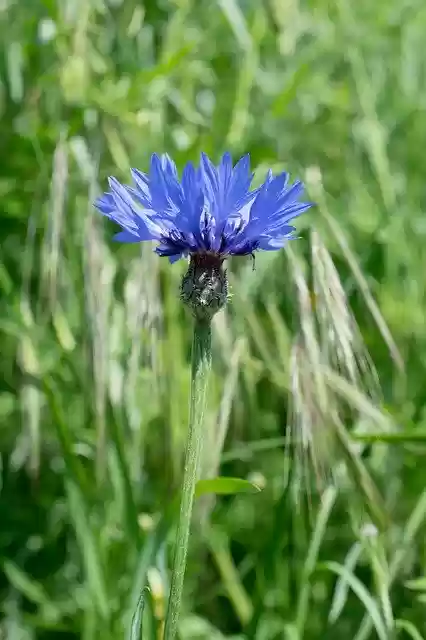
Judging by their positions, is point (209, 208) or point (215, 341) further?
point (215, 341)

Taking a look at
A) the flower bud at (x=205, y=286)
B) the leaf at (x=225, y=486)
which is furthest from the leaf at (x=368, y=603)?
the flower bud at (x=205, y=286)

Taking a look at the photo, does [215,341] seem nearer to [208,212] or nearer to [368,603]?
[368,603]

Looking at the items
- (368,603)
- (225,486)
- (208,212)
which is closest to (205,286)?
(208,212)

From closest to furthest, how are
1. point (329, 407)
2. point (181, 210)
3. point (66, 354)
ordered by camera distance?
point (181, 210) → point (329, 407) → point (66, 354)

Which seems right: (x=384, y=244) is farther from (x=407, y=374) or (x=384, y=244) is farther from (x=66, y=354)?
(x=66, y=354)

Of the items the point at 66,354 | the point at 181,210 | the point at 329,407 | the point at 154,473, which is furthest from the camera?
the point at 154,473

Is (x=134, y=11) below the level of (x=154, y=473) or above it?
above

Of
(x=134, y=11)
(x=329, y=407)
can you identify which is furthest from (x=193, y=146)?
(x=329, y=407)
